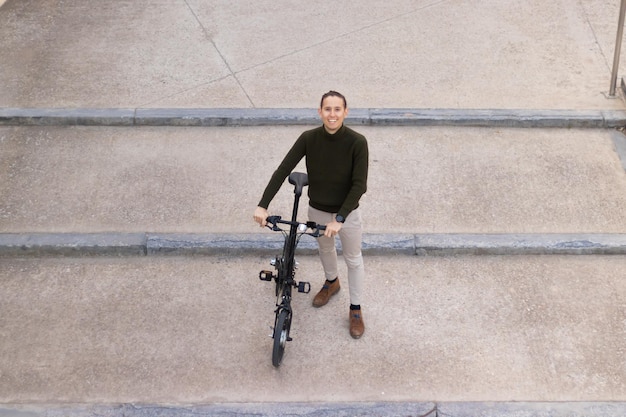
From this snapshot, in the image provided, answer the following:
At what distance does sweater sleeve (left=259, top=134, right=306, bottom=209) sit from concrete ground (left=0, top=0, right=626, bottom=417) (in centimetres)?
114

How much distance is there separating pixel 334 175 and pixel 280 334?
1146mm

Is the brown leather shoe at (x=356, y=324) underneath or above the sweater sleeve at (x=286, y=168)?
underneath

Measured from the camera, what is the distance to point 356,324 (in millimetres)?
5969

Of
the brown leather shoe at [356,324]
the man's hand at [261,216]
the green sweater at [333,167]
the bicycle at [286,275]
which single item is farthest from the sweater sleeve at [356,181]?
the brown leather shoe at [356,324]

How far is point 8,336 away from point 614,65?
19.5ft

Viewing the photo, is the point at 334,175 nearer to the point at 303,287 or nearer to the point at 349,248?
the point at 349,248

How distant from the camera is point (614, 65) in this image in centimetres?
787

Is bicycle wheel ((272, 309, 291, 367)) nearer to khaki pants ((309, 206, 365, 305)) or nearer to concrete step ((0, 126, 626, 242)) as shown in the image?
khaki pants ((309, 206, 365, 305))

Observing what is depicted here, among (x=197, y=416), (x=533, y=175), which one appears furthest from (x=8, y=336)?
(x=533, y=175)

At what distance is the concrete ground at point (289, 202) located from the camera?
566cm

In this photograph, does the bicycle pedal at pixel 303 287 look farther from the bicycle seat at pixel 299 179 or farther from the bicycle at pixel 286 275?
the bicycle seat at pixel 299 179

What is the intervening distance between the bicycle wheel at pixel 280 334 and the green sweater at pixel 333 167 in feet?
2.59

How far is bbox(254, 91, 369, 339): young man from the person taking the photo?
5.24 m

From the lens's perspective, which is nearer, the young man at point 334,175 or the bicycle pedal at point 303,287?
the young man at point 334,175
